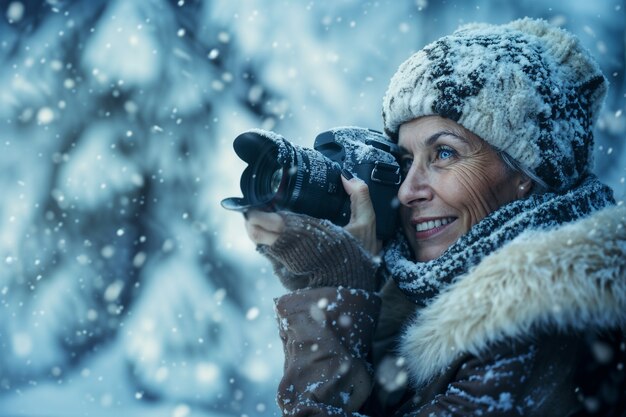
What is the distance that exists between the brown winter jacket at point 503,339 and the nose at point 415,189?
0.29 metres

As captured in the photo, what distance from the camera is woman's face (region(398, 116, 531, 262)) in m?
1.38

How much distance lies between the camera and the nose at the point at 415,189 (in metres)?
1.41

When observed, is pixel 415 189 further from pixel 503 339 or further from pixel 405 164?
Answer: pixel 503 339

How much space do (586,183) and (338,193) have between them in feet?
1.82

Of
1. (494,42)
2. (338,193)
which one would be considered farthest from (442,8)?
(338,193)

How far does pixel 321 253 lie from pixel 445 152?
1.37 feet

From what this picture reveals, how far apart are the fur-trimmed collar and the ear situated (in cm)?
28

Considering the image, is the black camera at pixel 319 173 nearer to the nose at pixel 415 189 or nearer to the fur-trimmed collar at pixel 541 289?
the nose at pixel 415 189

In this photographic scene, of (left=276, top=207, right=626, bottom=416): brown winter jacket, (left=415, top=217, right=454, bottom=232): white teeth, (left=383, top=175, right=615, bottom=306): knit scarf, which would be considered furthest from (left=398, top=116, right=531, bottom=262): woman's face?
(left=276, top=207, right=626, bottom=416): brown winter jacket

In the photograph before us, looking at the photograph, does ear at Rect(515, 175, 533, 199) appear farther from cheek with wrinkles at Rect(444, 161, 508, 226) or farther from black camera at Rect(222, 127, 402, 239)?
black camera at Rect(222, 127, 402, 239)

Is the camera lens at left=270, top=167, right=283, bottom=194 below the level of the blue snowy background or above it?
below

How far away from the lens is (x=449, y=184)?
4.55ft

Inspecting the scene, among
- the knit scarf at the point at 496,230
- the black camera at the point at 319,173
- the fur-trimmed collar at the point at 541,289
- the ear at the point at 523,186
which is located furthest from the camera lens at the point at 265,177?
the ear at the point at 523,186

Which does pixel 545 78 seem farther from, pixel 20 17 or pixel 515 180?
pixel 20 17
